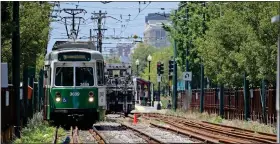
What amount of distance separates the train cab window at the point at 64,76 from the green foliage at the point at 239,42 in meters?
8.25

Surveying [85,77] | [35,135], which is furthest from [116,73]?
[35,135]

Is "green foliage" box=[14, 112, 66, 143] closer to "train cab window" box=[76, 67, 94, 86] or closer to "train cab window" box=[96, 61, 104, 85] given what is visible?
"train cab window" box=[76, 67, 94, 86]

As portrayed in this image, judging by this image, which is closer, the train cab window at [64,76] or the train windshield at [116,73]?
the train cab window at [64,76]

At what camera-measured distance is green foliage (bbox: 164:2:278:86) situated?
102 ft

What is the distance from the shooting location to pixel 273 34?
102 feet

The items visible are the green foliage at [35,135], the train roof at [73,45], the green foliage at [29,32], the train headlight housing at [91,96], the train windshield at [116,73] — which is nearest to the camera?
the green foliage at [35,135]

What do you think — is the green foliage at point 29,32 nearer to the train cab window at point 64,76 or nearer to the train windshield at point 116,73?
the train cab window at point 64,76

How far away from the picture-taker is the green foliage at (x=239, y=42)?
102ft

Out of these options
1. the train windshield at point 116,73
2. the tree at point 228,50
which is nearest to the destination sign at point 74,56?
the tree at point 228,50

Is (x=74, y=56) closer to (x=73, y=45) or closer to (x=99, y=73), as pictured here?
(x=99, y=73)

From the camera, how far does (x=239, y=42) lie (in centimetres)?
3719

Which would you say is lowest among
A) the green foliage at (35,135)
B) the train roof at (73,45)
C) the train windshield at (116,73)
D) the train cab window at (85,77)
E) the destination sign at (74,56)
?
the green foliage at (35,135)

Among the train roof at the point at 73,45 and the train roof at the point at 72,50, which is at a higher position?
the train roof at the point at 73,45

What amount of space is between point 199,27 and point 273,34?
73.5 feet
